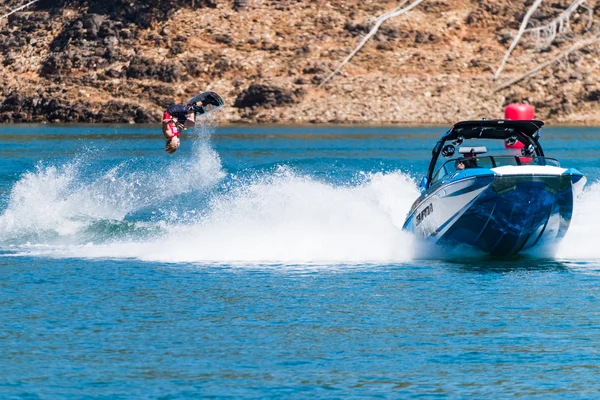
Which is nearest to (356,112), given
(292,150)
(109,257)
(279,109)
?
(279,109)

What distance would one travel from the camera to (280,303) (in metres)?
16.9

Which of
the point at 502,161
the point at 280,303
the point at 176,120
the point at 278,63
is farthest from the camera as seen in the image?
the point at 278,63

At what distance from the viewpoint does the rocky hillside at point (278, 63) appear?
10012 cm

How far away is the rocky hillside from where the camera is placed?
100 m

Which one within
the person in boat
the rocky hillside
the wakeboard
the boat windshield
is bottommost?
the boat windshield

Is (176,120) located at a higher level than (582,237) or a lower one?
higher

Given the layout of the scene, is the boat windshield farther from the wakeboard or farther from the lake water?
the wakeboard

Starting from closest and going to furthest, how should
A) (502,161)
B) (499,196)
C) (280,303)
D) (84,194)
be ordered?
(280,303) < (499,196) < (502,161) < (84,194)

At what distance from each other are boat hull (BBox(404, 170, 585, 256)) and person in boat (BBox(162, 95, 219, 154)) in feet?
20.7

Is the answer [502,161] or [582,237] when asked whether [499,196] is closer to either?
[502,161]

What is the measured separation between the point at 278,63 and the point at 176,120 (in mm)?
82180

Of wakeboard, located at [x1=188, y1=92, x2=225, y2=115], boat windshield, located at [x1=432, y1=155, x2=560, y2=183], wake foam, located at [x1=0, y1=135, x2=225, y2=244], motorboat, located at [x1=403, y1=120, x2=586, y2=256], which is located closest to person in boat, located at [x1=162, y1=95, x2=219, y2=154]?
wakeboard, located at [x1=188, y1=92, x2=225, y2=115]

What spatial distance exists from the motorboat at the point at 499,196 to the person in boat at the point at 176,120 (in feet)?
20.0

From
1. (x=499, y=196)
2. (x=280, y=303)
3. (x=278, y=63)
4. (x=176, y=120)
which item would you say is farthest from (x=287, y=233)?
(x=278, y=63)
